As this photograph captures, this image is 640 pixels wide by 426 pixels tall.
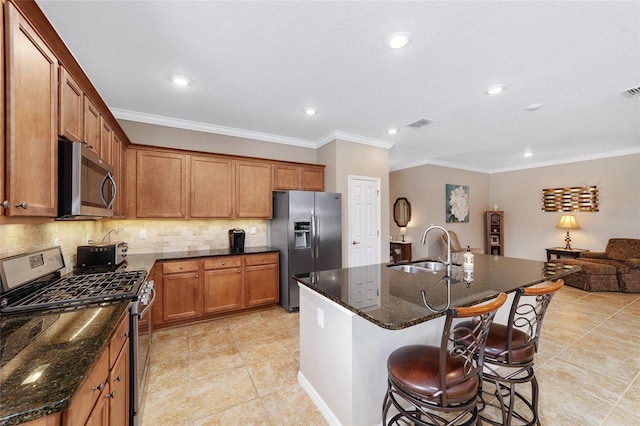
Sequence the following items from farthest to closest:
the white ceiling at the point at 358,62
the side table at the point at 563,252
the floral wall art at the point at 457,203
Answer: the floral wall art at the point at 457,203
the side table at the point at 563,252
the white ceiling at the point at 358,62

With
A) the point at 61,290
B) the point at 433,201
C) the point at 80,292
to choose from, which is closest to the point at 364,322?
the point at 80,292

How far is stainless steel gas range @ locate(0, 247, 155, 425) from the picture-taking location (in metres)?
1.49

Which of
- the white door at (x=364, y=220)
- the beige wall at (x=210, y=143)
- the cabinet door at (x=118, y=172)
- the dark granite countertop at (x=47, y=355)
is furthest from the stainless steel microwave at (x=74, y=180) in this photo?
the white door at (x=364, y=220)

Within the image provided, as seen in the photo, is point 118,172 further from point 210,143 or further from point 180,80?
point 210,143

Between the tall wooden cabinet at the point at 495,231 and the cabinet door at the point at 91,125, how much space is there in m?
8.18

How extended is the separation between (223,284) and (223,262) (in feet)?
0.95

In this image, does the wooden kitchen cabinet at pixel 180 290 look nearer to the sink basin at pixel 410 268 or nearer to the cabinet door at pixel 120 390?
the cabinet door at pixel 120 390

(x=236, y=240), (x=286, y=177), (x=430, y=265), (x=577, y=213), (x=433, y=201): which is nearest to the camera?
(x=430, y=265)

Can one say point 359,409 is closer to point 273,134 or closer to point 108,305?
point 108,305

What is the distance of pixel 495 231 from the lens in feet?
24.0

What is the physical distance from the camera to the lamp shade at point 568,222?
19.6 feet

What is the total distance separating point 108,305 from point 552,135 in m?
6.14

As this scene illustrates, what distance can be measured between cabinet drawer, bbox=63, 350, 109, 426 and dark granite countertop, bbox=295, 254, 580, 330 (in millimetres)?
1102

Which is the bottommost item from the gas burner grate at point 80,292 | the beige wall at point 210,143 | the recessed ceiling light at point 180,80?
the gas burner grate at point 80,292
